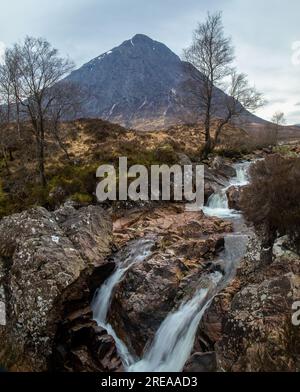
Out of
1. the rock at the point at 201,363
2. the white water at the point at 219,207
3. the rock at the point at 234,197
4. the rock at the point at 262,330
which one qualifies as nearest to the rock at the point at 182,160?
the white water at the point at 219,207

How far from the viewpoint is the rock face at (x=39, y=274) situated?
29.8ft

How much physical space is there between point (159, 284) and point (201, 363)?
2.74 m

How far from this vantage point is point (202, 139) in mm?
34062

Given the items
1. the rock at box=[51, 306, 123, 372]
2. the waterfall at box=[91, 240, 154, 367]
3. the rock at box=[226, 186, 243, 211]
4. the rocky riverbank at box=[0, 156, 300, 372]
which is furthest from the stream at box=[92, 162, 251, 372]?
the rock at box=[226, 186, 243, 211]

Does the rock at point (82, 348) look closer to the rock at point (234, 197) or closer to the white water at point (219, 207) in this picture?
the white water at point (219, 207)

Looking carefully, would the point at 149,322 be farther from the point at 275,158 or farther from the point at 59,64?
the point at 59,64

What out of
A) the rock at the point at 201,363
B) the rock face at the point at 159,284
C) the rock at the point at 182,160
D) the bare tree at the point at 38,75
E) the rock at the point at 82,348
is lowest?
the rock at the point at 82,348

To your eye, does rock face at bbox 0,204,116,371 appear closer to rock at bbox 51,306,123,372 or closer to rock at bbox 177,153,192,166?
rock at bbox 51,306,123,372

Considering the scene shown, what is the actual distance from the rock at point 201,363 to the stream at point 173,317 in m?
0.47

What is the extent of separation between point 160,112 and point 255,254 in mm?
180497

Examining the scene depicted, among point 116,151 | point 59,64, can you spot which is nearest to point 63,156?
point 116,151

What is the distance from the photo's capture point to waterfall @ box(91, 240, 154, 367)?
994cm

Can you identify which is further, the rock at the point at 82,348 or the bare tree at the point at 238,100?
the bare tree at the point at 238,100

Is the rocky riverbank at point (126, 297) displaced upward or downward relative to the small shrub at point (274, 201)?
downward
